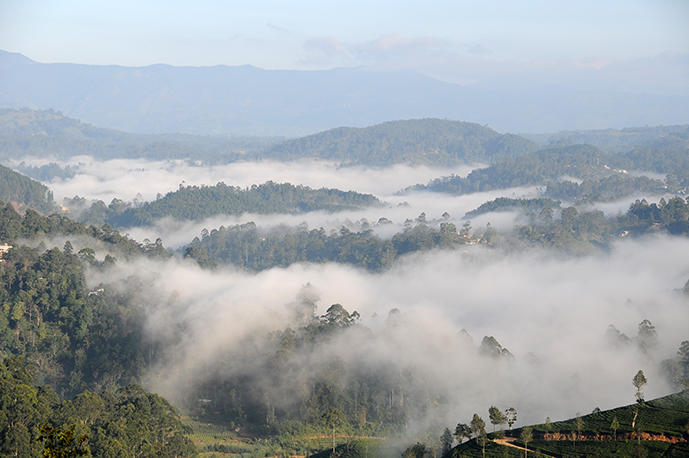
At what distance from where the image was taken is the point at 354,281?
9412 cm

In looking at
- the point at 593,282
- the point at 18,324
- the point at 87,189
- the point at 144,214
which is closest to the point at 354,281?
the point at 593,282

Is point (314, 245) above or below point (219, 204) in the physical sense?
below

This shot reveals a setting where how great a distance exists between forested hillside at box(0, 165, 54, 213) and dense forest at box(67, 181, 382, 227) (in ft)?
23.7

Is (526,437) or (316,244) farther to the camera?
(316,244)

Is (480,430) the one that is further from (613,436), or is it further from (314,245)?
(314,245)

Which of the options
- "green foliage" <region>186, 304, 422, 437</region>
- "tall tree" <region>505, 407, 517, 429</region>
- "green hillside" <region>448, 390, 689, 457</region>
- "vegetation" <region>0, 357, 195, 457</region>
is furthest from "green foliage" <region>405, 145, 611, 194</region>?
"vegetation" <region>0, 357, 195, 457</region>

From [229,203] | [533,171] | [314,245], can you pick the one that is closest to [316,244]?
[314,245]

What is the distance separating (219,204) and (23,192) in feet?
101

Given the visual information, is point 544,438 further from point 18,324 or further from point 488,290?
point 488,290

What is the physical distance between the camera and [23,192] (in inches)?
4892

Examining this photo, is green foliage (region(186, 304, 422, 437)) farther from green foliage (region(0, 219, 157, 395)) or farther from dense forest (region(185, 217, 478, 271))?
dense forest (region(185, 217, 478, 271))

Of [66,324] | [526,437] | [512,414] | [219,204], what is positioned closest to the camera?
Answer: [526,437]

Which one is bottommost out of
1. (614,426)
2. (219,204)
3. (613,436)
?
(613,436)

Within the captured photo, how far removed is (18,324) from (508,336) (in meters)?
39.1
